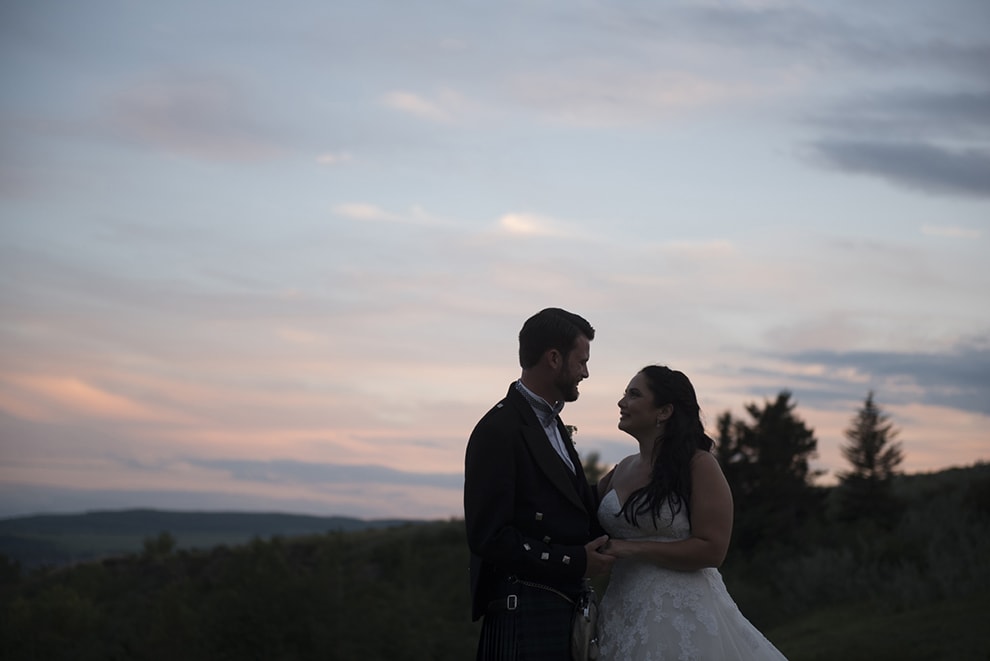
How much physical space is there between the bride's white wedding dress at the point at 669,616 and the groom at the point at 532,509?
0.34 m

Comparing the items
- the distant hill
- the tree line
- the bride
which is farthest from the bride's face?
the distant hill

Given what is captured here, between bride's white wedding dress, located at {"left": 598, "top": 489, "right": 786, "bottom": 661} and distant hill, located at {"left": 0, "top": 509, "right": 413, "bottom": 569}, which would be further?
distant hill, located at {"left": 0, "top": 509, "right": 413, "bottom": 569}

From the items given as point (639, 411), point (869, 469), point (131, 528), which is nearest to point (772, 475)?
point (869, 469)

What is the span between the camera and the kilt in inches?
213

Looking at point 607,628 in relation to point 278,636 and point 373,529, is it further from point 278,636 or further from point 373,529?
point 373,529

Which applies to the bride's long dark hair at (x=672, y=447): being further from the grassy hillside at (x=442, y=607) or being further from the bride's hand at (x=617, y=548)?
the grassy hillside at (x=442, y=607)

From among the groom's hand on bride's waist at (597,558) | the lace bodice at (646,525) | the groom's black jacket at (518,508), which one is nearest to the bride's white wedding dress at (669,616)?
the lace bodice at (646,525)

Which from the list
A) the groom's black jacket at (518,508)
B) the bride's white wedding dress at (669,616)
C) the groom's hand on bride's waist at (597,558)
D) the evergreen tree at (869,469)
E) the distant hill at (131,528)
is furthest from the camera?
the distant hill at (131,528)

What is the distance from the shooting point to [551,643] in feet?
17.8

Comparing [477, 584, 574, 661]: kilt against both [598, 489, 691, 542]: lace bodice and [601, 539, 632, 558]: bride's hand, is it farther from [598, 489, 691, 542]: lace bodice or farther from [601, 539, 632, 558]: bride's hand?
[598, 489, 691, 542]: lace bodice

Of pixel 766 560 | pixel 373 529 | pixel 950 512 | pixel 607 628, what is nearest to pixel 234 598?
pixel 607 628

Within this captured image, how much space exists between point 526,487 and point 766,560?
2291cm

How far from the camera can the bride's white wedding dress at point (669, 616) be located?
5.65 m

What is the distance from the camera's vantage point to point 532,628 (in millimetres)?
5410
